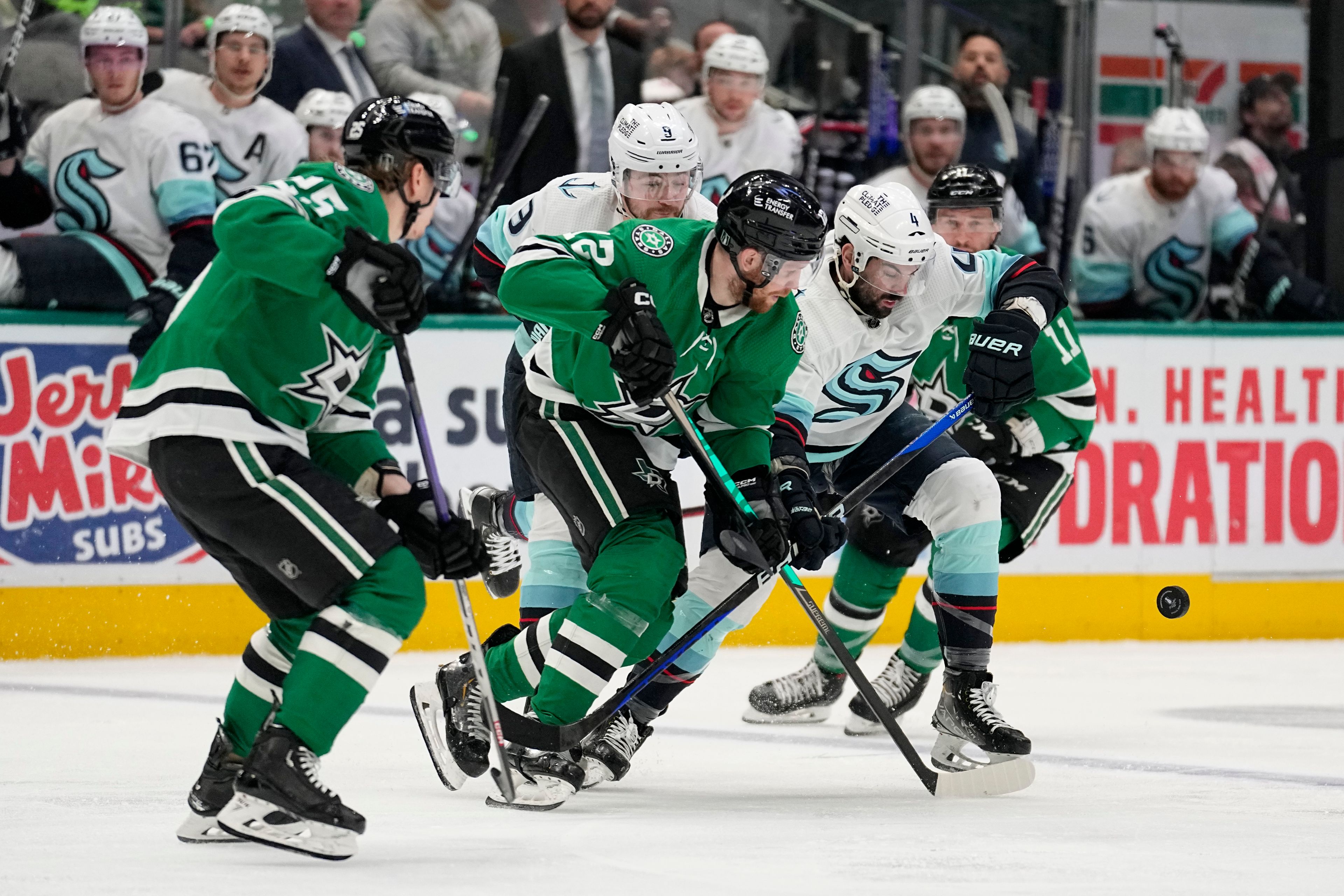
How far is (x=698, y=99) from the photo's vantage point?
690 centimetres

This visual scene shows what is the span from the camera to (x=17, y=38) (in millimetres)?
6434

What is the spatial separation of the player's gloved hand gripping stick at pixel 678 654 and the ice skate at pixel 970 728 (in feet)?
0.51

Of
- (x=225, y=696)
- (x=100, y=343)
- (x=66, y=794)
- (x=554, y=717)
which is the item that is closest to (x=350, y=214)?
(x=554, y=717)

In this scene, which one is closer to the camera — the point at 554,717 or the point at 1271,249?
the point at 554,717

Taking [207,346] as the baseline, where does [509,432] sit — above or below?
below

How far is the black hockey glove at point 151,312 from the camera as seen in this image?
20.0 feet

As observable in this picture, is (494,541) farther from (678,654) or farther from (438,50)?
(438,50)

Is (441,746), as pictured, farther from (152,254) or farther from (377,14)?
(377,14)

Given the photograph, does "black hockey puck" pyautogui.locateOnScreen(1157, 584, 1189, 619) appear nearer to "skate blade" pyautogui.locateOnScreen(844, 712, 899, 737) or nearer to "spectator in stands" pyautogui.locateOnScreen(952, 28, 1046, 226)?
"skate blade" pyautogui.locateOnScreen(844, 712, 899, 737)

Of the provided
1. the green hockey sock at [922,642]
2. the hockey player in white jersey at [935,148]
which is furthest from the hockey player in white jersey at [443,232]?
the green hockey sock at [922,642]

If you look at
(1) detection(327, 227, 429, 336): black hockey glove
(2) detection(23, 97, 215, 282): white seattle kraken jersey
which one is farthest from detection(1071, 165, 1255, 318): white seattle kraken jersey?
(1) detection(327, 227, 429, 336): black hockey glove

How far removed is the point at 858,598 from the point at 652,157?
51.7 inches

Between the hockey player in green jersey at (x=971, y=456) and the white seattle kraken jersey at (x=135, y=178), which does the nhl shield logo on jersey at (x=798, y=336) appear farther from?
the white seattle kraken jersey at (x=135, y=178)

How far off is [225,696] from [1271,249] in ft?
14.1
